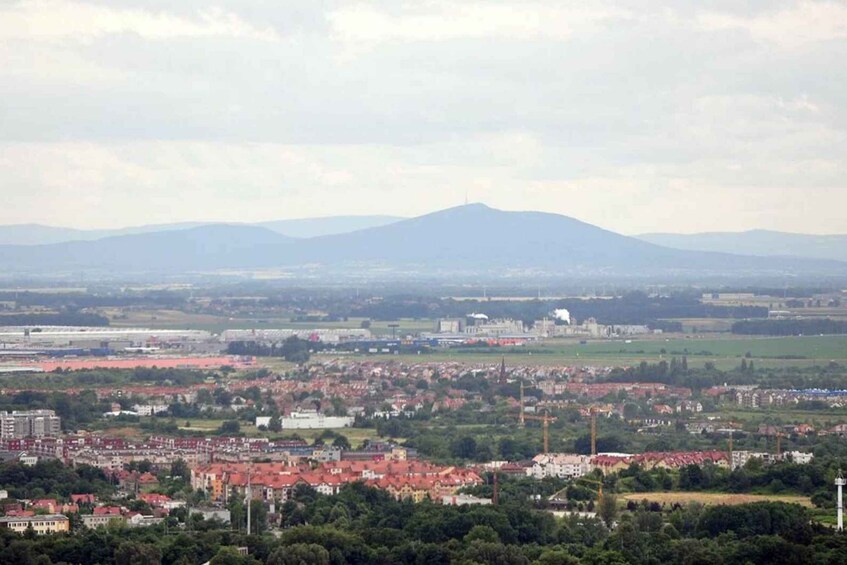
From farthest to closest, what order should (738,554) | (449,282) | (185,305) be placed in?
1. (449,282)
2. (185,305)
3. (738,554)

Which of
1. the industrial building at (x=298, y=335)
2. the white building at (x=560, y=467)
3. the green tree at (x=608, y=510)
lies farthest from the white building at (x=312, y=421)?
the industrial building at (x=298, y=335)

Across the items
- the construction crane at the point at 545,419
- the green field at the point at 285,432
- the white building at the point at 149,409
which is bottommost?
the green field at the point at 285,432

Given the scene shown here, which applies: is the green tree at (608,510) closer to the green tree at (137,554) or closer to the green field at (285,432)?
the green tree at (137,554)

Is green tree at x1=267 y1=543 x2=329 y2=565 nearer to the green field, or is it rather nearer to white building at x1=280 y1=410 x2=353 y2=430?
the green field

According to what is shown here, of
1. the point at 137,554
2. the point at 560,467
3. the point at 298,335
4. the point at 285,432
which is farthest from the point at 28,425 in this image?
the point at 298,335

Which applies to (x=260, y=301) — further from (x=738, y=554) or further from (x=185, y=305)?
(x=738, y=554)

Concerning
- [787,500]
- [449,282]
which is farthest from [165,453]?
[449,282]
